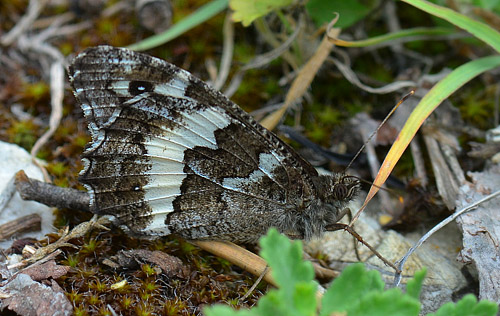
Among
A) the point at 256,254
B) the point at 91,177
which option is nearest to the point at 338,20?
the point at 256,254

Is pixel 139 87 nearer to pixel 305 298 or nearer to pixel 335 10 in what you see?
pixel 305 298

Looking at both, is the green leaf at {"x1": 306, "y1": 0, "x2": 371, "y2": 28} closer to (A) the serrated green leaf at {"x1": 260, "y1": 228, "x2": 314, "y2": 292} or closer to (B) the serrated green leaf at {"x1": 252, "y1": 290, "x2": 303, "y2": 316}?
(A) the serrated green leaf at {"x1": 260, "y1": 228, "x2": 314, "y2": 292}

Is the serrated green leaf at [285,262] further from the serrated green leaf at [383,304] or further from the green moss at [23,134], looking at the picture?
the green moss at [23,134]

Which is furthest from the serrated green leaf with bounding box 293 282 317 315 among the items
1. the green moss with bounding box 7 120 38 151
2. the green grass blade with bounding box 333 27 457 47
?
the green moss with bounding box 7 120 38 151

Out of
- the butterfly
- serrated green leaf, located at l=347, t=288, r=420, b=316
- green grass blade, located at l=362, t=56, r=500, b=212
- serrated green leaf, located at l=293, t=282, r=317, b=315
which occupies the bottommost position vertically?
serrated green leaf, located at l=293, t=282, r=317, b=315

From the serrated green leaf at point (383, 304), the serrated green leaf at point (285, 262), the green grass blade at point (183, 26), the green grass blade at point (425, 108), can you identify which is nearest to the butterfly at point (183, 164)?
the green grass blade at point (425, 108)

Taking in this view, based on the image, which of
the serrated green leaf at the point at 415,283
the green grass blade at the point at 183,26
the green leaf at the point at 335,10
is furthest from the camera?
the green grass blade at the point at 183,26

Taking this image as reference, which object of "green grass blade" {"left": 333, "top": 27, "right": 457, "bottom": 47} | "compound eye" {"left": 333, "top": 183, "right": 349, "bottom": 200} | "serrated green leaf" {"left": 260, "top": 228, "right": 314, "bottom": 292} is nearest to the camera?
"serrated green leaf" {"left": 260, "top": 228, "right": 314, "bottom": 292}
